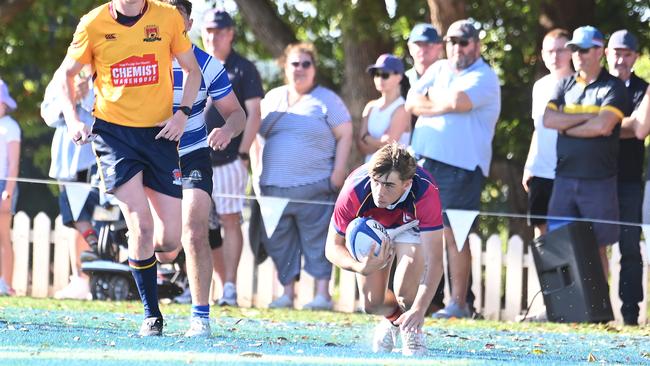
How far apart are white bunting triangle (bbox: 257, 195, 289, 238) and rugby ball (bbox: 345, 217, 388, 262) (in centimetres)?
487

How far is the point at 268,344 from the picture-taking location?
804cm

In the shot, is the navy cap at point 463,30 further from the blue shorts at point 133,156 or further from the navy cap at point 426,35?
the blue shorts at point 133,156

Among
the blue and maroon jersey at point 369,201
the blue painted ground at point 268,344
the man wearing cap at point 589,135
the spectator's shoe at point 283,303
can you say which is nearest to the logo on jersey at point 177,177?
the blue painted ground at point 268,344

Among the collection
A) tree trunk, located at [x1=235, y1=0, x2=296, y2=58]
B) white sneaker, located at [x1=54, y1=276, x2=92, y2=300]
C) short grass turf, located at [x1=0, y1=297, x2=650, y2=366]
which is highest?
tree trunk, located at [x1=235, y1=0, x2=296, y2=58]

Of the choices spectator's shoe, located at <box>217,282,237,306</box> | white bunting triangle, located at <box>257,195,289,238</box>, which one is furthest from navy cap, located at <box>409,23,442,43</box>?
spectator's shoe, located at <box>217,282,237,306</box>

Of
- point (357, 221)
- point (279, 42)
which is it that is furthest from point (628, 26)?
point (357, 221)

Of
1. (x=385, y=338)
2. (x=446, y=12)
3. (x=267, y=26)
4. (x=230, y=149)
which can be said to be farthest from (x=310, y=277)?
(x=385, y=338)

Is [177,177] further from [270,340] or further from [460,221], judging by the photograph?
[460,221]

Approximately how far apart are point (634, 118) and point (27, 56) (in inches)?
455

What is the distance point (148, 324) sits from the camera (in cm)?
809

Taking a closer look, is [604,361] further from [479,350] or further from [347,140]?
[347,140]

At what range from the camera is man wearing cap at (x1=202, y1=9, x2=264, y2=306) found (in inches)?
479

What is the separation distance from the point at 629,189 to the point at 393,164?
4966mm

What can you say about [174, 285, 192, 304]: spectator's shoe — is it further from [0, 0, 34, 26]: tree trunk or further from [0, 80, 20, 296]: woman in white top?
[0, 0, 34, 26]: tree trunk
